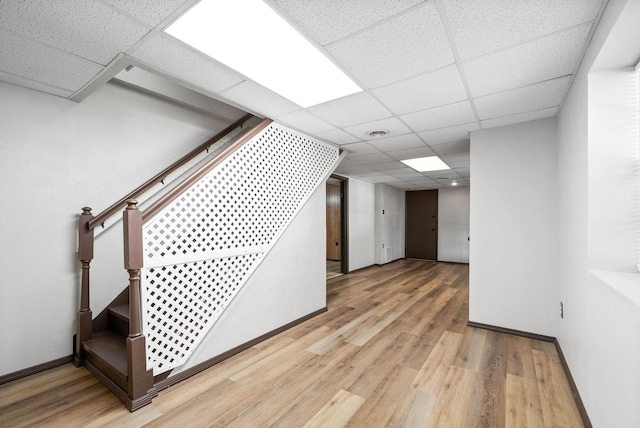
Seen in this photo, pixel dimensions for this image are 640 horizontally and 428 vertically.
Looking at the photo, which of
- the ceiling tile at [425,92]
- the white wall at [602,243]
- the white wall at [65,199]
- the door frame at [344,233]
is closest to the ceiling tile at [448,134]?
the ceiling tile at [425,92]

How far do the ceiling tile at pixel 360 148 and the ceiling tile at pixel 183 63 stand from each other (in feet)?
6.29

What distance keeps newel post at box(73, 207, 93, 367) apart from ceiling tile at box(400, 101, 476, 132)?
9.83 feet

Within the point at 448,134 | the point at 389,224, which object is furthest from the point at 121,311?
the point at 389,224

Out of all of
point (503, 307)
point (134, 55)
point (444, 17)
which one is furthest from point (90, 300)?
point (503, 307)

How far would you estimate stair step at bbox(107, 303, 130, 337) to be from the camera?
2212 mm

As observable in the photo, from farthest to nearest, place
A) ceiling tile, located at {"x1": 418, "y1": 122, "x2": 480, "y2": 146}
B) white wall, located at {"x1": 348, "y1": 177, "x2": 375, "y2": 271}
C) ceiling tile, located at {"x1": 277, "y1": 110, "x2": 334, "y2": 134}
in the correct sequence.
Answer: white wall, located at {"x1": 348, "y1": 177, "x2": 375, "y2": 271}, ceiling tile, located at {"x1": 418, "y1": 122, "x2": 480, "y2": 146}, ceiling tile, located at {"x1": 277, "y1": 110, "x2": 334, "y2": 134}

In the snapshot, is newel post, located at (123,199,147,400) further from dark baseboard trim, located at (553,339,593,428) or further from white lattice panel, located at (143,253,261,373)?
dark baseboard trim, located at (553,339,593,428)

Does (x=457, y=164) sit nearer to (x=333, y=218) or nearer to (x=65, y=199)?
(x=333, y=218)

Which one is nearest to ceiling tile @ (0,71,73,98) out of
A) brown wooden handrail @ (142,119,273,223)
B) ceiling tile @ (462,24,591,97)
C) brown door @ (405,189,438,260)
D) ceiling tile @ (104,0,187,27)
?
brown wooden handrail @ (142,119,273,223)

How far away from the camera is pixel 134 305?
1.72m

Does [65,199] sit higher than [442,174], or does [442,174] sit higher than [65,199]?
[442,174]

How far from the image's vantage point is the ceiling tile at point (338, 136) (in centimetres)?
307

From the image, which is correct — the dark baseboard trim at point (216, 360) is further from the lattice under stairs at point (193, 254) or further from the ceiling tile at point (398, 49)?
the ceiling tile at point (398, 49)

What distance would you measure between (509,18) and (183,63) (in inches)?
74.5
